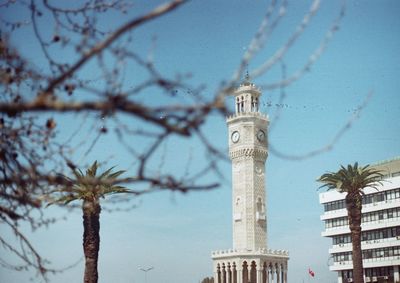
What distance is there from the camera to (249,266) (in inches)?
2950

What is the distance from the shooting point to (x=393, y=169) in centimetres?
8612

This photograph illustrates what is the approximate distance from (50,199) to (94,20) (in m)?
2.27

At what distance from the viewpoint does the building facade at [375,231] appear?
78.0 metres

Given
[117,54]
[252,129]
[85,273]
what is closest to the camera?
[117,54]

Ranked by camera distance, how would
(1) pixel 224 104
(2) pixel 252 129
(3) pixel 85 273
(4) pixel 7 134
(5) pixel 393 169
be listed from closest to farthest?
(1) pixel 224 104, (4) pixel 7 134, (3) pixel 85 273, (2) pixel 252 129, (5) pixel 393 169

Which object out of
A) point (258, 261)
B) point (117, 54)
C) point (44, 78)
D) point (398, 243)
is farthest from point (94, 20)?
point (398, 243)

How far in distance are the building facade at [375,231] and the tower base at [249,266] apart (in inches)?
447

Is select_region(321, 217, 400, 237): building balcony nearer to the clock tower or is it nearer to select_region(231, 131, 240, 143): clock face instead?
the clock tower

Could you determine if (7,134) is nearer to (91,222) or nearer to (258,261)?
(91,222)

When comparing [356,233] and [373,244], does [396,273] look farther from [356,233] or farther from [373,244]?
[356,233]

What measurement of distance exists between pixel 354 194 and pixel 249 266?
28.1 m

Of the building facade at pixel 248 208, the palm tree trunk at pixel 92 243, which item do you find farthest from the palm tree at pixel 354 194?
the building facade at pixel 248 208

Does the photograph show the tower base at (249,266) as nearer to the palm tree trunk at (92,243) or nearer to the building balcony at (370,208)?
the building balcony at (370,208)

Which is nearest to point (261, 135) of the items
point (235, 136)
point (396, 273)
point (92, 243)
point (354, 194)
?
point (235, 136)
